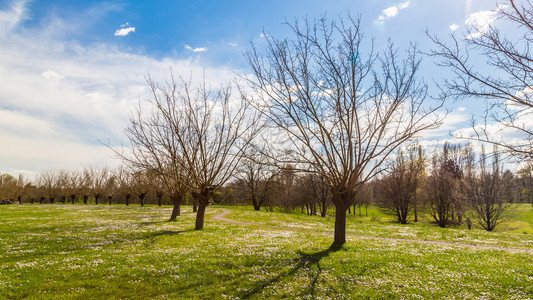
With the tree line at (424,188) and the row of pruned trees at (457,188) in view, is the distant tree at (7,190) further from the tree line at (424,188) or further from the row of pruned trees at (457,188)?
the row of pruned trees at (457,188)

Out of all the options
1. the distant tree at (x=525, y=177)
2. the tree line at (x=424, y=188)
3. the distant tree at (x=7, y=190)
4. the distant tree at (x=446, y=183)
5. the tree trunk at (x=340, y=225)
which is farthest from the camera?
the distant tree at (x=7, y=190)

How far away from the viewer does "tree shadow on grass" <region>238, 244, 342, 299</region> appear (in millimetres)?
9386

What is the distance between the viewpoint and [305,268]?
1180 cm

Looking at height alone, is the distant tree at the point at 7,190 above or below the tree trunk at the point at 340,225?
below

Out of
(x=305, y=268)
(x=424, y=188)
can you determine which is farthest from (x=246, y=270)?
(x=424, y=188)

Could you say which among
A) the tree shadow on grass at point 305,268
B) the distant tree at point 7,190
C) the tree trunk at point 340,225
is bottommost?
the distant tree at point 7,190

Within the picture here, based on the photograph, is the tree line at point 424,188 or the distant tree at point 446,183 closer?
the tree line at point 424,188

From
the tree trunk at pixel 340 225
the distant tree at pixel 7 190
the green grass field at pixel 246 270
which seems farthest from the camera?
the distant tree at pixel 7 190

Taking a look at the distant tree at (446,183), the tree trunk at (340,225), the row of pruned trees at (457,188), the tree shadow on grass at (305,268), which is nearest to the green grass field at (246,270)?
the tree shadow on grass at (305,268)

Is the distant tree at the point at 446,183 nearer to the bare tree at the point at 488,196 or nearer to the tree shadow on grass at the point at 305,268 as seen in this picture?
the bare tree at the point at 488,196

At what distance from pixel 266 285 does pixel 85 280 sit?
691 centimetres

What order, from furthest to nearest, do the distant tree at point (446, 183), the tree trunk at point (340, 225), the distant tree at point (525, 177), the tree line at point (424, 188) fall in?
the distant tree at point (446, 183)
the tree line at point (424, 188)
the tree trunk at point (340, 225)
the distant tree at point (525, 177)

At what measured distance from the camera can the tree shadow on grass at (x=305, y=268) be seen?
939 centimetres

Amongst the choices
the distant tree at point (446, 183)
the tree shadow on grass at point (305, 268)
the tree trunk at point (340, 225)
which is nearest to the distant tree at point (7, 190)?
the tree shadow on grass at point (305, 268)
